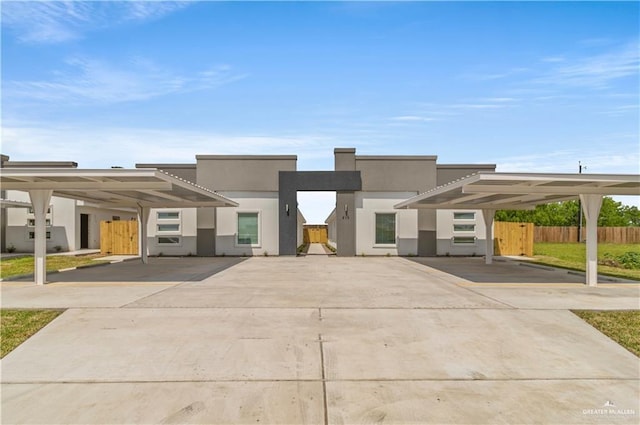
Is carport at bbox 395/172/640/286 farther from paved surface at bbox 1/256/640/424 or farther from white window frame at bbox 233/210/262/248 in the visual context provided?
white window frame at bbox 233/210/262/248

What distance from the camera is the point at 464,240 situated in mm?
25547

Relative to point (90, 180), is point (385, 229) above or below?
below

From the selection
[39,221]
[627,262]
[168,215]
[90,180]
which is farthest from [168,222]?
[627,262]

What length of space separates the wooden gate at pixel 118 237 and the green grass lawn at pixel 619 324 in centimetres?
2442

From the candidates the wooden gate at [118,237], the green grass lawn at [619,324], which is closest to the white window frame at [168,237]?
the wooden gate at [118,237]

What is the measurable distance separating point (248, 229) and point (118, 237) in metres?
8.46

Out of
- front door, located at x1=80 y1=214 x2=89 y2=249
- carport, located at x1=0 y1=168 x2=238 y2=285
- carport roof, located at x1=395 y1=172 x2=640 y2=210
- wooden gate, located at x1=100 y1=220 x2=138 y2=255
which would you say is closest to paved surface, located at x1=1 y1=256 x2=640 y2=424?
carport, located at x1=0 y1=168 x2=238 y2=285

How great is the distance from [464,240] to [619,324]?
682 inches

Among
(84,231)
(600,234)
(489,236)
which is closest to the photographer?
(489,236)

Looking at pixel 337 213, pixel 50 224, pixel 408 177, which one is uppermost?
pixel 408 177

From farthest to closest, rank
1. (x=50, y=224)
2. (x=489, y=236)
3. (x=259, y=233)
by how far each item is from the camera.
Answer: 1. (x=50, y=224)
2. (x=259, y=233)
3. (x=489, y=236)

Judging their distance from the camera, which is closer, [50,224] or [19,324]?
[19,324]

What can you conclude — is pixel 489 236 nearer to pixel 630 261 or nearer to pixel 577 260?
pixel 577 260

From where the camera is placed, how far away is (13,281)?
1379 cm
